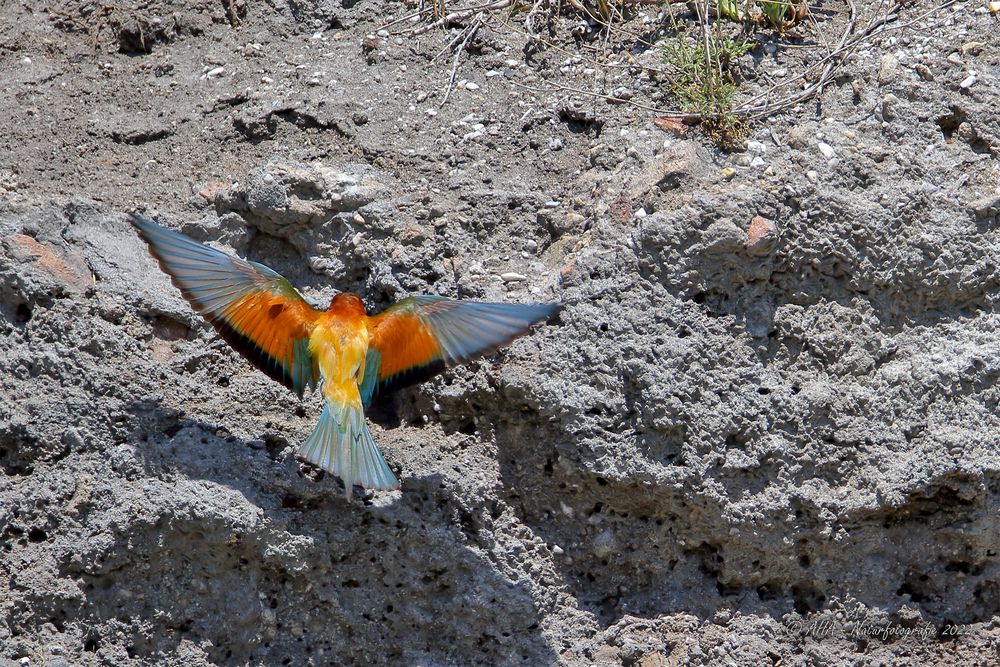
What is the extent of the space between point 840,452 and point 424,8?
181 centimetres

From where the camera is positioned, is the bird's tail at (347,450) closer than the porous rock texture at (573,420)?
Yes

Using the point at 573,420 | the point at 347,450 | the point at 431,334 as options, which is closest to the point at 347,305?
the point at 431,334

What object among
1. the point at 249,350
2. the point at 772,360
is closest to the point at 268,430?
the point at 249,350

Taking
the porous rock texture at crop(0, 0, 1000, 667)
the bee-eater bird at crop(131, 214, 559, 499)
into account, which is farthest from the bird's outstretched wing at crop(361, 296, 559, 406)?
the porous rock texture at crop(0, 0, 1000, 667)

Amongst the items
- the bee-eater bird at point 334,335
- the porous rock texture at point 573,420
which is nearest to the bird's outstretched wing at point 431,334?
the bee-eater bird at point 334,335

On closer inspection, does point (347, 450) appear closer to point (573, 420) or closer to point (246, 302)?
point (246, 302)

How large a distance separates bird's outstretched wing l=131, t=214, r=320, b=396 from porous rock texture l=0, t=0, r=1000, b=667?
0.38 ft

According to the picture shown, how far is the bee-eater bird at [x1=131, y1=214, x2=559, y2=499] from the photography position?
9.27 ft

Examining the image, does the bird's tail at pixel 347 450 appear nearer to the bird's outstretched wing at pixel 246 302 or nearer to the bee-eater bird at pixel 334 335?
the bee-eater bird at pixel 334 335

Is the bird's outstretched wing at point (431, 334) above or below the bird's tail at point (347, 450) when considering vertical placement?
above

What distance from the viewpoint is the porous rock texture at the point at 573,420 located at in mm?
2906

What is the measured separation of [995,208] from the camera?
3064mm

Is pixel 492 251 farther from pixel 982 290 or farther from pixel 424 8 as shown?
pixel 982 290

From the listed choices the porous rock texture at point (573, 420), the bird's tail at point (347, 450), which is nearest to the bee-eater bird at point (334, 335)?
the bird's tail at point (347, 450)
